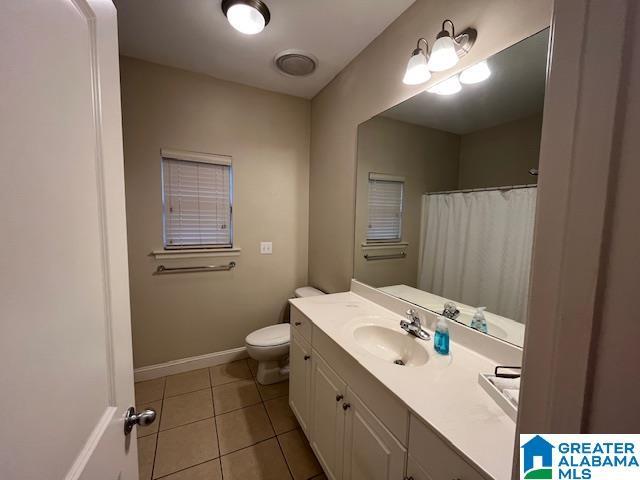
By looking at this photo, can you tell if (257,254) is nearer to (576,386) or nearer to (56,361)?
(56,361)

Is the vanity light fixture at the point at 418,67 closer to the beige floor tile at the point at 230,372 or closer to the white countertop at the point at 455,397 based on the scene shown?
the white countertop at the point at 455,397

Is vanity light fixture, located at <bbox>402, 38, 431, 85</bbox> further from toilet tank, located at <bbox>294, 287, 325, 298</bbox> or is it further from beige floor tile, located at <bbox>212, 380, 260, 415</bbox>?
beige floor tile, located at <bbox>212, 380, 260, 415</bbox>

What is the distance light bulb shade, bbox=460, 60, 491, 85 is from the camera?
1.07 metres

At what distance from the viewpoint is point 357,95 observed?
1.77m

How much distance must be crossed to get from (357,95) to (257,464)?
7.88 feet

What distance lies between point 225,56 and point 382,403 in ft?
7.58

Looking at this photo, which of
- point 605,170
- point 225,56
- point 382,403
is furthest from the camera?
point 225,56

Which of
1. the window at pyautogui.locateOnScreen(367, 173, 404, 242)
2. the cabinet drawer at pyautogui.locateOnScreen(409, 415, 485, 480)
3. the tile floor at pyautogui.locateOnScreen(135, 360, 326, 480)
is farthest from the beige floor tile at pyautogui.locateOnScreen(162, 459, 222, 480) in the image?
the window at pyautogui.locateOnScreen(367, 173, 404, 242)

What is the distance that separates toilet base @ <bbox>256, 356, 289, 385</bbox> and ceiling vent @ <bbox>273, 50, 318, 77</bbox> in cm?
233

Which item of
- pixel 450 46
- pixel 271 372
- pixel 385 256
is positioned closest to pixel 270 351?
pixel 271 372

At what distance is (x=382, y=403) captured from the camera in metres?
0.85

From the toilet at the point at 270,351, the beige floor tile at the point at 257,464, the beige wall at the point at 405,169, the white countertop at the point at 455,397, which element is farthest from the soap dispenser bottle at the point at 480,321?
the toilet at the point at 270,351

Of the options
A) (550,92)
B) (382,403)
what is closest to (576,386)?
(550,92)

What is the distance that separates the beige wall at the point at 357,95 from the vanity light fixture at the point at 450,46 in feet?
0.10
